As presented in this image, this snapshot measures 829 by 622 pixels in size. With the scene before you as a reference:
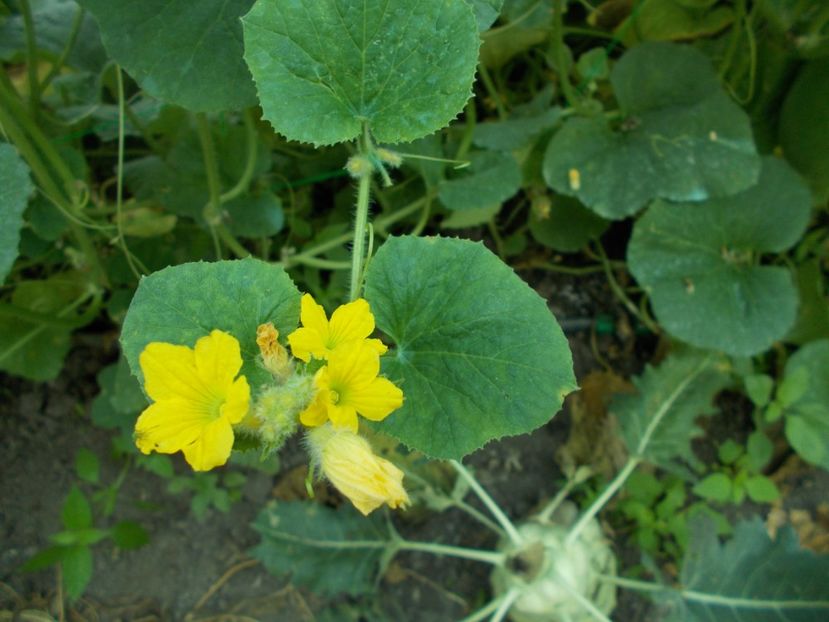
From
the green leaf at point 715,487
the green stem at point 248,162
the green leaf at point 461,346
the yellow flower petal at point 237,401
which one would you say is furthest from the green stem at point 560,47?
the yellow flower petal at point 237,401

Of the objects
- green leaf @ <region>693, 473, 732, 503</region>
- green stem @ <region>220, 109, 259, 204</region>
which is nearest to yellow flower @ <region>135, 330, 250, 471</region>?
green stem @ <region>220, 109, 259, 204</region>

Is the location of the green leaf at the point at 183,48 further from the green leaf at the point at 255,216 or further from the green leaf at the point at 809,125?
the green leaf at the point at 809,125

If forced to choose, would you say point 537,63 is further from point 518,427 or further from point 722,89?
point 518,427

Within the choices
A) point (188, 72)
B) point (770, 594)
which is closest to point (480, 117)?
point (188, 72)

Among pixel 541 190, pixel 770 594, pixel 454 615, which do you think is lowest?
pixel 454 615

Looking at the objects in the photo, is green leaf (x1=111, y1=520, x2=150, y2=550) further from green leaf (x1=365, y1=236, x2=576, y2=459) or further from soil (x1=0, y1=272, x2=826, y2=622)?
green leaf (x1=365, y1=236, x2=576, y2=459)
